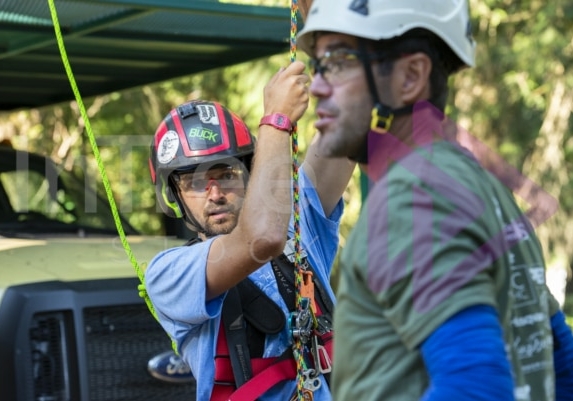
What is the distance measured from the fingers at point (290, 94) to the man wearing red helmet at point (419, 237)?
3.14ft

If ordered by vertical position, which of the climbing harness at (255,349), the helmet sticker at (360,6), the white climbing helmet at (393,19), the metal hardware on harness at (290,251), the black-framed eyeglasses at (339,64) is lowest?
the climbing harness at (255,349)

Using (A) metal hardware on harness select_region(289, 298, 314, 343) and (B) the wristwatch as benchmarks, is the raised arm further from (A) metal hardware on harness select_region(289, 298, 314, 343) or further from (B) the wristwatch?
(A) metal hardware on harness select_region(289, 298, 314, 343)

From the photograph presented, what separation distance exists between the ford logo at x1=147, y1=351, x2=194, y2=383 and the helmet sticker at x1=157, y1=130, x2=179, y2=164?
70.2 inches

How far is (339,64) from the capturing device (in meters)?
2.31

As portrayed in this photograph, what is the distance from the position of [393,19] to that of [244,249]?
1153 mm

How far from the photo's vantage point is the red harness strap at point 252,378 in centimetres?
342

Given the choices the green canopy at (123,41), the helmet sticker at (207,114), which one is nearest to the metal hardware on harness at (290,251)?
the helmet sticker at (207,114)

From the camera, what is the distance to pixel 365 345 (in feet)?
7.02

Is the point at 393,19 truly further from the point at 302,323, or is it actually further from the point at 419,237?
the point at 302,323

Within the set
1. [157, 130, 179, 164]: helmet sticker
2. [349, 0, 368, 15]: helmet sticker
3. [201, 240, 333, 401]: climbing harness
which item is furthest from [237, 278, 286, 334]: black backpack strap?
[349, 0, 368, 15]: helmet sticker

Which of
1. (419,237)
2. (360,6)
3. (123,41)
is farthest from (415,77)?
(123,41)

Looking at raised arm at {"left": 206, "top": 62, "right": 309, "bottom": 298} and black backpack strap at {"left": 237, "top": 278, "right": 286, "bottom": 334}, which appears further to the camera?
black backpack strap at {"left": 237, "top": 278, "right": 286, "bottom": 334}

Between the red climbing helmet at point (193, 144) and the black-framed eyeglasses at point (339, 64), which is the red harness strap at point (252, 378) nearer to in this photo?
the red climbing helmet at point (193, 144)

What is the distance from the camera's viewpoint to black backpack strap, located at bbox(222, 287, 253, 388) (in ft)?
11.2
